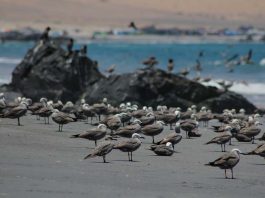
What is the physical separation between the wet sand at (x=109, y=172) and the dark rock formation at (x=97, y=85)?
1189 centimetres

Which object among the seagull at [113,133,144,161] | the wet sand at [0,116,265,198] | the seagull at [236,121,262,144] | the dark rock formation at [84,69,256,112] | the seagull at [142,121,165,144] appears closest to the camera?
the wet sand at [0,116,265,198]

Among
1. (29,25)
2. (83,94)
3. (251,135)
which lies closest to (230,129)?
(251,135)

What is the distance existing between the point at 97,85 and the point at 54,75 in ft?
7.75

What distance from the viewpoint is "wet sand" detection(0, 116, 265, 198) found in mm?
12266

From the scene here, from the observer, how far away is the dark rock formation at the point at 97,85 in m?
31.2

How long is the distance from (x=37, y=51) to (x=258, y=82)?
56.6 feet

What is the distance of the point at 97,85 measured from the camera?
32.7 metres

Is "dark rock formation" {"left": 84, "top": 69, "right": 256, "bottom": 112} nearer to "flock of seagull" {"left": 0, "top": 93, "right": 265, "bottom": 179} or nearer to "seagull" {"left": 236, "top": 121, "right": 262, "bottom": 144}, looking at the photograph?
"flock of seagull" {"left": 0, "top": 93, "right": 265, "bottom": 179}

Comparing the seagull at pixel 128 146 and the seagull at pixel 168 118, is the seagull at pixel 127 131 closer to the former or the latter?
the seagull at pixel 128 146

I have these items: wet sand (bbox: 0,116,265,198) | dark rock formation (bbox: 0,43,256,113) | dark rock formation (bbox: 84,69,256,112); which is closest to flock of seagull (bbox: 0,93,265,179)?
wet sand (bbox: 0,116,265,198)

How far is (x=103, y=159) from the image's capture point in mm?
15695

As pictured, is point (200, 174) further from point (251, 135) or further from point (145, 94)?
point (145, 94)

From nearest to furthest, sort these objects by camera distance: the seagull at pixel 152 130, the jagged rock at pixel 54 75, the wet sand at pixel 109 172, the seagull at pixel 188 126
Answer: the wet sand at pixel 109 172 < the seagull at pixel 152 130 < the seagull at pixel 188 126 < the jagged rock at pixel 54 75

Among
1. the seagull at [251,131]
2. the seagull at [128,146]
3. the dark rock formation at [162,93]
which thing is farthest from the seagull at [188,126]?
the dark rock formation at [162,93]
